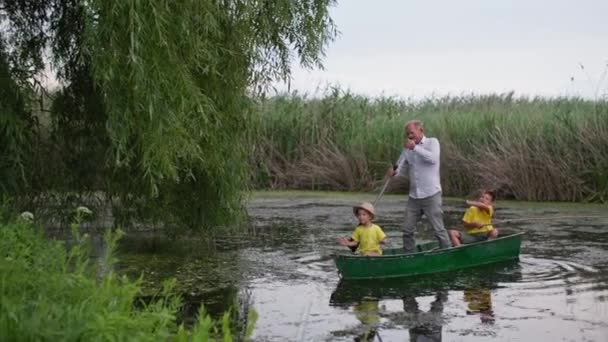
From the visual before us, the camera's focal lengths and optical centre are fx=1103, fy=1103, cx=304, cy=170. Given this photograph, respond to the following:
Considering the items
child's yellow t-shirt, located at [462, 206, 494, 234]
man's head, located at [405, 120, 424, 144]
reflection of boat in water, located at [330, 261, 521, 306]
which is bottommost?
reflection of boat in water, located at [330, 261, 521, 306]

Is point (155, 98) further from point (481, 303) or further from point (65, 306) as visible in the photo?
point (65, 306)

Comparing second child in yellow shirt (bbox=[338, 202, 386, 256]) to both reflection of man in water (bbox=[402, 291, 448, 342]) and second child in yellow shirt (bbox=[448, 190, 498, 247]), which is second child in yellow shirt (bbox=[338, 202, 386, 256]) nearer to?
reflection of man in water (bbox=[402, 291, 448, 342])

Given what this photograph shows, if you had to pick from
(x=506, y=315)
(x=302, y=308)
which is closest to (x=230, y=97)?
(x=302, y=308)

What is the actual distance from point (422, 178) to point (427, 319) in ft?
10.2

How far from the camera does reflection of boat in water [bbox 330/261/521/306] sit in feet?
31.7

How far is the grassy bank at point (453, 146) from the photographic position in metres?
18.7

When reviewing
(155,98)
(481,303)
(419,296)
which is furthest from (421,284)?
(155,98)

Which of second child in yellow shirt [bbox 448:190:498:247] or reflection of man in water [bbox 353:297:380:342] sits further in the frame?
second child in yellow shirt [bbox 448:190:498:247]

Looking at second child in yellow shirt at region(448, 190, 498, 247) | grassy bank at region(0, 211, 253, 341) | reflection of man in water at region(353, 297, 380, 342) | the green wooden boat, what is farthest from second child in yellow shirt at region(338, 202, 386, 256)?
grassy bank at region(0, 211, 253, 341)

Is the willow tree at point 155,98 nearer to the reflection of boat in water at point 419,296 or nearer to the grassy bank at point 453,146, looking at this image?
the reflection of boat in water at point 419,296

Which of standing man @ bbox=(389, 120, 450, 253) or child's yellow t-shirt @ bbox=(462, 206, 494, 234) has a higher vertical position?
standing man @ bbox=(389, 120, 450, 253)

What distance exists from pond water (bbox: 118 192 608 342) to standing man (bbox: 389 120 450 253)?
2.11ft

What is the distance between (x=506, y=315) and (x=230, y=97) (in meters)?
3.61

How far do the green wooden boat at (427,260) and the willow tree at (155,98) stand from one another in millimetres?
1627
